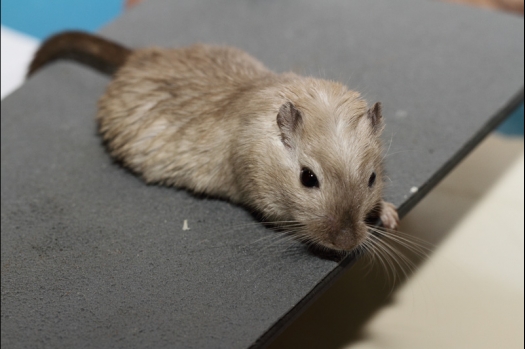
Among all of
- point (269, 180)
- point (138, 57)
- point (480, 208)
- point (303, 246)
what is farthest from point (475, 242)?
point (138, 57)

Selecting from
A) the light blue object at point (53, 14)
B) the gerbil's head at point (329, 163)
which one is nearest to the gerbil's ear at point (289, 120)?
the gerbil's head at point (329, 163)

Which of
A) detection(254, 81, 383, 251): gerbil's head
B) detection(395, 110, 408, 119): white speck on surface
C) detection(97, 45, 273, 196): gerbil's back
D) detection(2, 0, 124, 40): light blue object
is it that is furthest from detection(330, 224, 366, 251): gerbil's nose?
detection(2, 0, 124, 40): light blue object

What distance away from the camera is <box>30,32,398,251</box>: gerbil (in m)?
2.16

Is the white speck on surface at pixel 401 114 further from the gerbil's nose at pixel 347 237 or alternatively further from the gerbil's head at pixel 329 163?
the gerbil's nose at pixel 347 237

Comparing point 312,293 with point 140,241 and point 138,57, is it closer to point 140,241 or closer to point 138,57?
point 140,241

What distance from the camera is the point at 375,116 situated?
7.41ft

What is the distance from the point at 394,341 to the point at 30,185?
6.04ft

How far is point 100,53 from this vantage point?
344cm

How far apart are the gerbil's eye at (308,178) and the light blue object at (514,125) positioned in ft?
6.56

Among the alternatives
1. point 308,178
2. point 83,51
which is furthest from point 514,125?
point 83,51

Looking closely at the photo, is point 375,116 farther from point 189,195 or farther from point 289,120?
point 189,195

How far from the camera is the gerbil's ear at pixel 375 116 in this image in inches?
88.4

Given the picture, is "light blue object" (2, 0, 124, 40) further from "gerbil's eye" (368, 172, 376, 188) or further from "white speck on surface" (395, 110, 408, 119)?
"gerbil's eye" (368, 172, 376, 188)

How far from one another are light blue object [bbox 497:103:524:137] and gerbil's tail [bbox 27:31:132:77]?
2.30m
